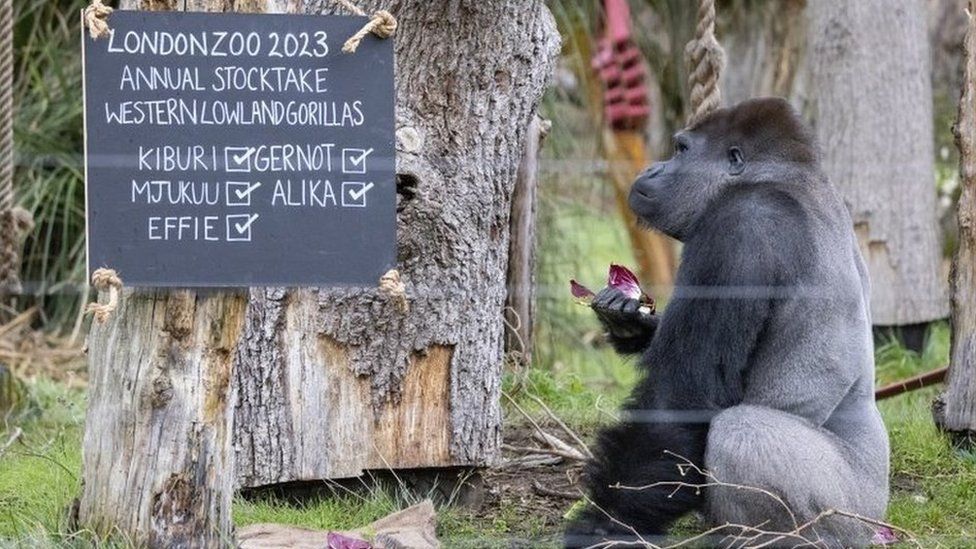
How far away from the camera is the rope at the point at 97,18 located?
2.26 m

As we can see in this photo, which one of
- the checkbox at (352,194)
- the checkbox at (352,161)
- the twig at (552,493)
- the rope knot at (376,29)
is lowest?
the twig at (552,493)

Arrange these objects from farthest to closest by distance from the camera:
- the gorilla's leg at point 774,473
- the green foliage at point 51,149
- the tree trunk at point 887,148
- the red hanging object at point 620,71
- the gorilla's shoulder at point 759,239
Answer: the red hanging object at point 620,71, the green foliage at point 51,149, the tree trunk at point 887,148, the gorilla's shoulder at point 759,239, the gorilla's leg at point 774,473

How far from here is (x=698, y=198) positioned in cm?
319

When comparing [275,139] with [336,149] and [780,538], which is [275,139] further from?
[780,538]

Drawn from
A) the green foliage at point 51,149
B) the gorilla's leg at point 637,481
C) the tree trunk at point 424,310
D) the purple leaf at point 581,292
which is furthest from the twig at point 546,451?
the green foliage at point 51,149

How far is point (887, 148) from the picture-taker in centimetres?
505

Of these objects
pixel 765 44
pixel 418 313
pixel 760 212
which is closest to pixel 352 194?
→ pixel 418 313

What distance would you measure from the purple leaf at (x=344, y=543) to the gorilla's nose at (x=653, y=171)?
3.66 ft

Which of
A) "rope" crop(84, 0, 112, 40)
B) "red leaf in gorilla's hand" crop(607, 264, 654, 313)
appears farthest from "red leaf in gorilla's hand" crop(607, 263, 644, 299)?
"rope" crop(84, 0, 112, 40)

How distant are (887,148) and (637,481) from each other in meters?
2.65

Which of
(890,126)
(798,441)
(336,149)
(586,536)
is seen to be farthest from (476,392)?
(890,126)

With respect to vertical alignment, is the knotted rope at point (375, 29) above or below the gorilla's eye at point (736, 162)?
above

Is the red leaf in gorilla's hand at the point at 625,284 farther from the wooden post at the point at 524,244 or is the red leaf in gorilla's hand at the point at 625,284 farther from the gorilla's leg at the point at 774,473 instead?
the wooden post at the point at 524,244

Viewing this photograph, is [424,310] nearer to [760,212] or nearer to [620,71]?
[760,212]
